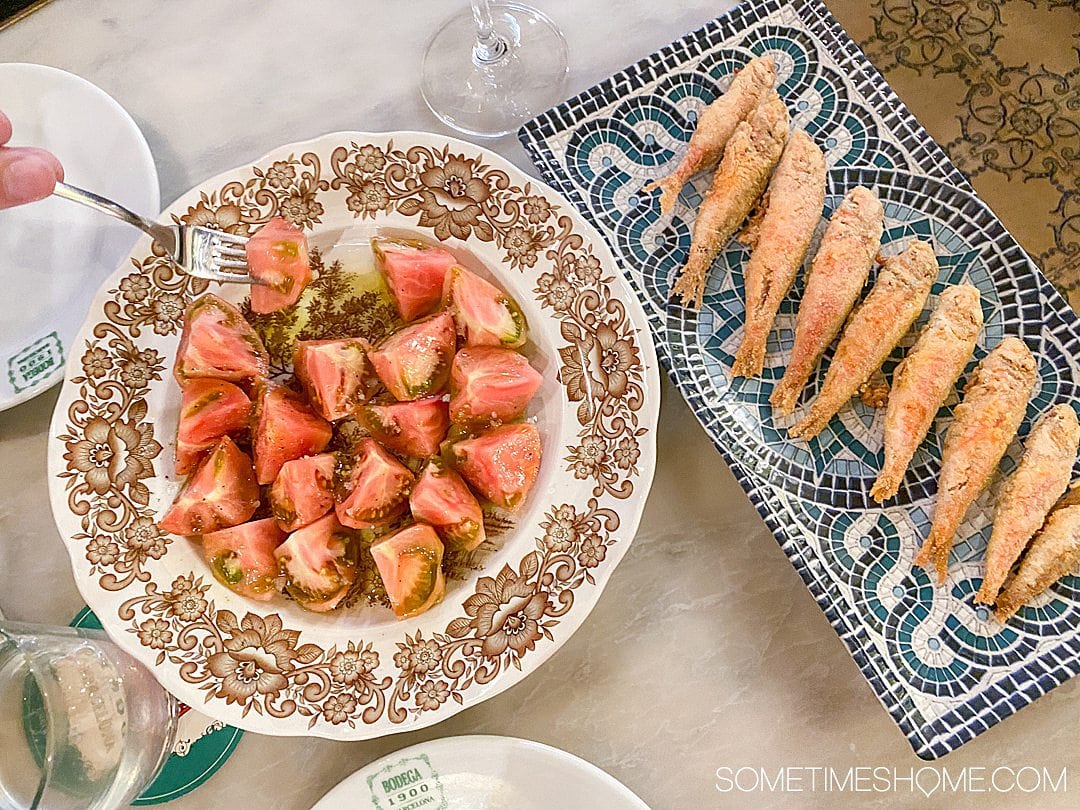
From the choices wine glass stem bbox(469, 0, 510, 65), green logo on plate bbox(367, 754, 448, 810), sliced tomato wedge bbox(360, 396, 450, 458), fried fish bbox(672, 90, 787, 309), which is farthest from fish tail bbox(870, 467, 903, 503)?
wine glass stem bbox(469, 0, 510, 65)

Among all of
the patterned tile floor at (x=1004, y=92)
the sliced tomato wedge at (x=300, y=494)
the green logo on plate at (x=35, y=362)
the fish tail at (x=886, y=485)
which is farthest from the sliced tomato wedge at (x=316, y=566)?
the patterned tile floor at (x=1004, y=92)

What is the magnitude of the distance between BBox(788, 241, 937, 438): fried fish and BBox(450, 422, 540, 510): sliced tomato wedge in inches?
14.5

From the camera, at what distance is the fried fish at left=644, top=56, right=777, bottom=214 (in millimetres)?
1324

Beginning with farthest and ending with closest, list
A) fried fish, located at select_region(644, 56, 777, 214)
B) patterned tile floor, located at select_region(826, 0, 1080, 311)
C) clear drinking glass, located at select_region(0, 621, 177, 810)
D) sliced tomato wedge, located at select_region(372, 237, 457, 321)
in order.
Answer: patterned tile floor, located at select_region(826, 0, 1080, 311) < fried fish, located at select_region(644, 56, 777, 214) < sliced tomato wedge, located at select_region(372, 237, 457, 321) < clear drinking glass, located at select_region(0, 621, 177, 810)

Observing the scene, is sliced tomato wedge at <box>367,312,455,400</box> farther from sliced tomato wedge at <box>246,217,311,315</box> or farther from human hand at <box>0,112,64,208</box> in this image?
human hand at <box>0,112,64,208</box>

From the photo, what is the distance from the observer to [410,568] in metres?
1.12

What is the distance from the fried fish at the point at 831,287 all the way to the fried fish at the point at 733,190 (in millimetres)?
129

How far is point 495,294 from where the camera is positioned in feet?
3.98

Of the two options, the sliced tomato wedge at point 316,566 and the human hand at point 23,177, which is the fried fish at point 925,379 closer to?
the sliced tomato wedge at point 316,566

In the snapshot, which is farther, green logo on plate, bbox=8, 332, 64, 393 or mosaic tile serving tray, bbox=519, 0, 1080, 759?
green logo on plate, bbox=8, 332, 64, 393

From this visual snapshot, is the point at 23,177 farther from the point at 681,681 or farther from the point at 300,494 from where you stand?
the point at 681,681

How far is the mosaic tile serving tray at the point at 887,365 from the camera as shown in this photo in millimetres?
1130

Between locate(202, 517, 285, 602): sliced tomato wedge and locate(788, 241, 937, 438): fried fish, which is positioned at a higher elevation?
locate(788, 241, 937, 438): fried fish
